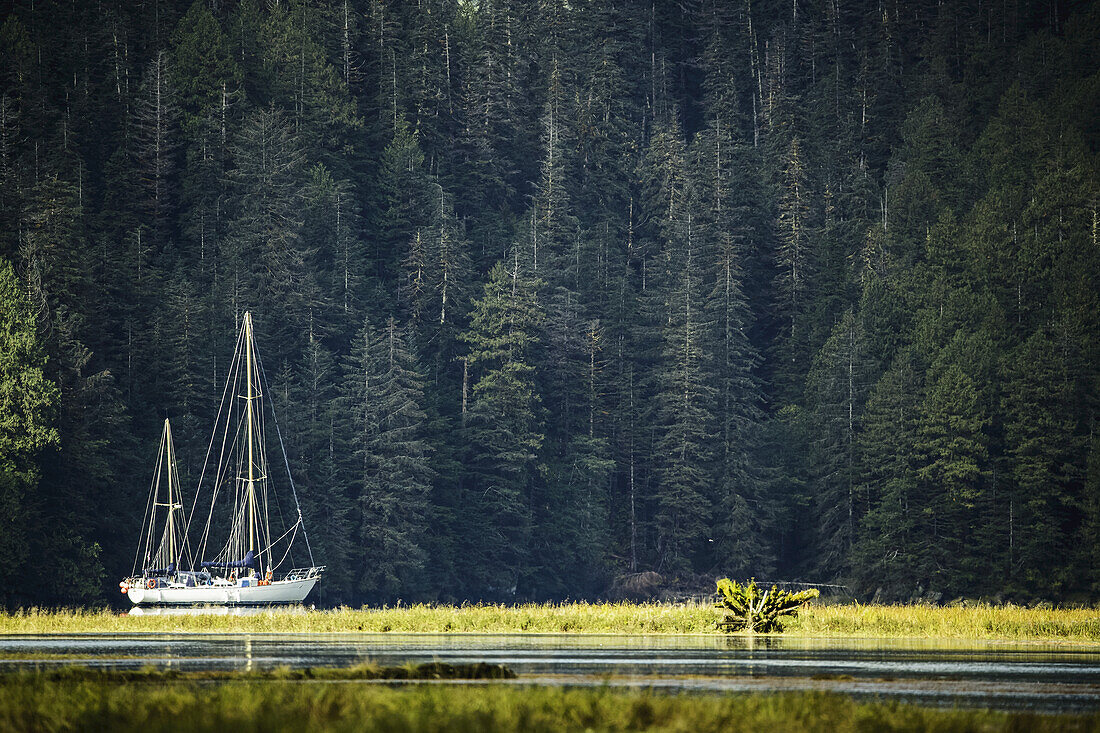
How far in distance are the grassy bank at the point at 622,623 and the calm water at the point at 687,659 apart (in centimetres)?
279

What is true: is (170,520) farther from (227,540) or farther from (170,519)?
(227,540)

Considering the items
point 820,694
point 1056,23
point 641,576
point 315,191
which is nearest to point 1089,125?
point 1056,23

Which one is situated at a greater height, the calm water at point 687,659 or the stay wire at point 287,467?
the stay wire at point 287,467

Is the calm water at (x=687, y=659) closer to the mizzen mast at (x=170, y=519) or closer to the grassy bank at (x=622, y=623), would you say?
the grassy bank at (x=622, y=623)

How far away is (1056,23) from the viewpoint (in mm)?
170375

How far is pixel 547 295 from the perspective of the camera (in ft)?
455

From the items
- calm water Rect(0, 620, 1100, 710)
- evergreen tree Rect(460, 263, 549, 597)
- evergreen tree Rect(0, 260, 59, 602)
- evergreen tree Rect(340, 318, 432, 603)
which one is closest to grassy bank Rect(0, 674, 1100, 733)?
calm water Rect(0, 620, 1100, 710)

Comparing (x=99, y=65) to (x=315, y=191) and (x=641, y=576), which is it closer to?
(x=315, y=191)

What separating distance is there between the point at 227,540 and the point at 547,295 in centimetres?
4301

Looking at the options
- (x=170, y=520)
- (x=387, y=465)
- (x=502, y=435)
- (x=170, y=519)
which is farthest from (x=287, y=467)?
(x=502, y=435)

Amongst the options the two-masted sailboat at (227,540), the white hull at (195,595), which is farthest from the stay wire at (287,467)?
the white hull at (195,595)

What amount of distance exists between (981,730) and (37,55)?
11917 centimetres

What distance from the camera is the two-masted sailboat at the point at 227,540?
9081 centimetres

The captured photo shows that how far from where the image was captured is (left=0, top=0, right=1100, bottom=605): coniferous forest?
352 ft
